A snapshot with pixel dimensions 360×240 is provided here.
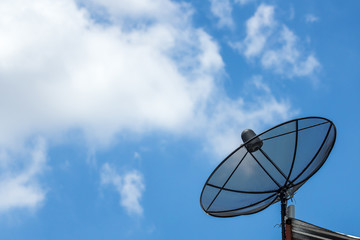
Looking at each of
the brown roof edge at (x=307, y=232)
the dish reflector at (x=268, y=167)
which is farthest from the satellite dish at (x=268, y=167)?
the brown roof edge at (x=307, y=232)

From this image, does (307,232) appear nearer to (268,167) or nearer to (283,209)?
(283,209)

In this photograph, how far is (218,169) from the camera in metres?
9.00

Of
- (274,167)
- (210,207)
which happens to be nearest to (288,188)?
(274,167)

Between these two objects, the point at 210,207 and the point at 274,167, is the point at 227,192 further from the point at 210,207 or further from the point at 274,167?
the point at 274,167

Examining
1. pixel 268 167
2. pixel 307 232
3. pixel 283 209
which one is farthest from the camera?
pixel 268 167

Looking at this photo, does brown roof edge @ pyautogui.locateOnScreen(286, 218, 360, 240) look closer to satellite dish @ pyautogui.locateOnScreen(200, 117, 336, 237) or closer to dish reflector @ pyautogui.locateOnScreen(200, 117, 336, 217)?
satellite dish @ pyautogui.locateOnScreen(200, 117, 336, 237)

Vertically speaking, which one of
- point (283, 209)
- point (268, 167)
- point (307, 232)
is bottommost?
point (307, 232)

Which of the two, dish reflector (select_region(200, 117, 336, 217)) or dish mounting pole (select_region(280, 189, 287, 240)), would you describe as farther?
dish reflector (select_region(200, 117, 336, 217))

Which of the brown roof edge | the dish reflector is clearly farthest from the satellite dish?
the brown roof edge

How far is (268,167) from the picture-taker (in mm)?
9039

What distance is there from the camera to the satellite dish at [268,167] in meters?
8.41

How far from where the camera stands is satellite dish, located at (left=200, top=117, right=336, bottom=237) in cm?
841

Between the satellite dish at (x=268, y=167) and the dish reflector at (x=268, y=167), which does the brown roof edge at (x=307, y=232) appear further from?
the dish reflector at (x=268, y=167)

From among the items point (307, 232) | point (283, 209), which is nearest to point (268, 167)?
point (283, 209)
